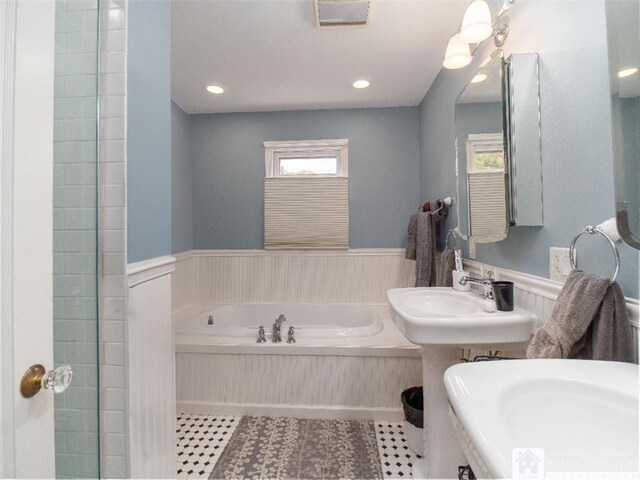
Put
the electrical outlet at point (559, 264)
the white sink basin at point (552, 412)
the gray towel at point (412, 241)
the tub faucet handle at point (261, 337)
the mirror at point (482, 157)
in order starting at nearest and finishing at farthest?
the white sink basin at point (552, 412)
the electrical outlet at point (559, 264)
the mirror at point (482, 157)
the tub faucet handle at point (261, 337)
the gray towel at point (412, 241)

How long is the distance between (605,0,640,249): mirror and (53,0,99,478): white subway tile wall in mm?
1328

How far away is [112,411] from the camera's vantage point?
91 centimetres

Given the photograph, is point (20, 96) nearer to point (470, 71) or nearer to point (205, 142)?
point (470, 71)

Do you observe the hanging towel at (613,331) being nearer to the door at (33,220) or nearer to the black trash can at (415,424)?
the black trash can at (415,424)

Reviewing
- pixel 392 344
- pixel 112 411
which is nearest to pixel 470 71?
pixel 392 344

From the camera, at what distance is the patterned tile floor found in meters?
1.49

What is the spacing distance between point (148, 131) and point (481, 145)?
1.52 metres

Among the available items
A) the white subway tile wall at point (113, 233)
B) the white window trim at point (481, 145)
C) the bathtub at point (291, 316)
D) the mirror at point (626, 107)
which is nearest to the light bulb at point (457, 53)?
the white window trim at point (481, 145)

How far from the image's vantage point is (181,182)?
2.72 meters

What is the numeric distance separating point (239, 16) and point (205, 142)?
5.00 feet

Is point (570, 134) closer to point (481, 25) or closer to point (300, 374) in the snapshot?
point (481, 25)

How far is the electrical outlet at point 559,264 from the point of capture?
1.00 m

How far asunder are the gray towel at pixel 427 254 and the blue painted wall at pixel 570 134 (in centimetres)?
78

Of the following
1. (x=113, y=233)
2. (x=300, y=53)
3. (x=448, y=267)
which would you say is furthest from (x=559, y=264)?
(x=300, y=53)
